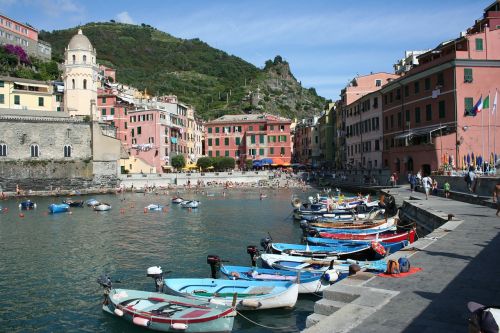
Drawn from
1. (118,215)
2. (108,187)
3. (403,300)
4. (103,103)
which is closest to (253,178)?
(108,187)

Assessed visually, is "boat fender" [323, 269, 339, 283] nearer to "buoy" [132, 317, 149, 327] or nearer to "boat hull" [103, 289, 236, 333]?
"boat hull" [103, 289, 236, 333]

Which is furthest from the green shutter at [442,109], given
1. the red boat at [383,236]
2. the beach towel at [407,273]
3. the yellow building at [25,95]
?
the yellow building at [25,95]

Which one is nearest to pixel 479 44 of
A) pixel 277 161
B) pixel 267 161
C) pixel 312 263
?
pixel 312 263

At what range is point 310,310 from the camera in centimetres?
1552

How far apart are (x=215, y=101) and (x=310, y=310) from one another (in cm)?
14093

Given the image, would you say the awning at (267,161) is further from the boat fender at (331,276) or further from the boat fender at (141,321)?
the boat fender at (141,321)

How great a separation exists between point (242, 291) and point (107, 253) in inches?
538

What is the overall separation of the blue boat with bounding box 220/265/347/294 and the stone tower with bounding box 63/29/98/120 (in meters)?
73.9

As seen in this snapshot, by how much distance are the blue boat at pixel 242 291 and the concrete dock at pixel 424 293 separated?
9.84ft

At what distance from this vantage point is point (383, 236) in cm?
2539

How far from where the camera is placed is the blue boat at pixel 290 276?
1661 cm

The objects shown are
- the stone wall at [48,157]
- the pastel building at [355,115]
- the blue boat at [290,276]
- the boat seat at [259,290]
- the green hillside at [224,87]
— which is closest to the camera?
the boat seat at [259,290]

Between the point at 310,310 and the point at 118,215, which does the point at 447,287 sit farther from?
the point at 118,215

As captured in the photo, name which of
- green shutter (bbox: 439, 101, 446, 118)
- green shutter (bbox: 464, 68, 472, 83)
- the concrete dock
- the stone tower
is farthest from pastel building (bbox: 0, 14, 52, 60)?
the concrete dock
